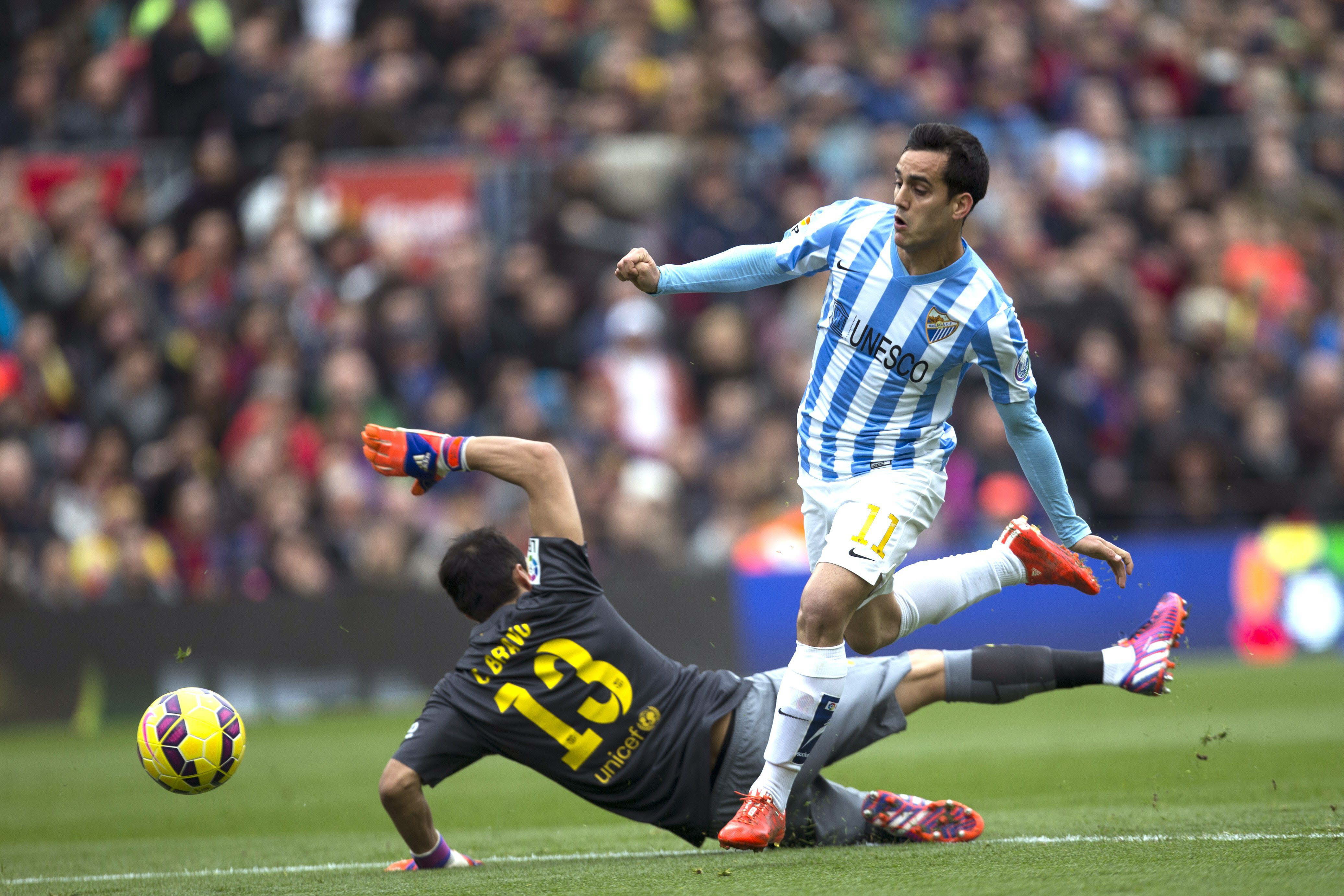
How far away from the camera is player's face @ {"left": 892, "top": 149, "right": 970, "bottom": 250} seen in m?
5.44

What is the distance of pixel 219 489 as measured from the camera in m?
12.4

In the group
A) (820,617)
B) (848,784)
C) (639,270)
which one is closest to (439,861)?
(820,617)

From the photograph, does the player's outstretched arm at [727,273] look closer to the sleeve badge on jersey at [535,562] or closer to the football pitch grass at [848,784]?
the sleeve badge on jersey at [535,562]

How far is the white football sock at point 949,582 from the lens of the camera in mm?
5984

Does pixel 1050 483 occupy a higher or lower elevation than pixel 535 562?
higher

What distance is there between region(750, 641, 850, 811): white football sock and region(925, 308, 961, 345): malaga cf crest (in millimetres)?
1188

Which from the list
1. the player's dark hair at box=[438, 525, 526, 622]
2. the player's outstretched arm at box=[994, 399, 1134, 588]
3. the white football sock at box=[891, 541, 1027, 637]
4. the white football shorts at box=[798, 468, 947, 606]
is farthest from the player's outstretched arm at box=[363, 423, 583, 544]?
the player's outstretched arm at box=[994, 399, 1134, 588]

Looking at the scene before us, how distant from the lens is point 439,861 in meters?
5.35

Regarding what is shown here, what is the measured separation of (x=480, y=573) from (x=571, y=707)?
22.5 inches

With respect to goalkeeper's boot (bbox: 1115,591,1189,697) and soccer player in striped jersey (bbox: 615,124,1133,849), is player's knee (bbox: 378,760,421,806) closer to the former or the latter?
soccer player in striped jersey (bbox: 615,124,1133,849)

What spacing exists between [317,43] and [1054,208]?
7.43m

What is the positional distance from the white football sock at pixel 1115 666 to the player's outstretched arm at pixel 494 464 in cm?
201

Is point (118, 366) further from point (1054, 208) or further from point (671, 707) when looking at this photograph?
point (671, 707)

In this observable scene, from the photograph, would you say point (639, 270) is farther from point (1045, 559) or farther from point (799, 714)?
point (1045, 559)
